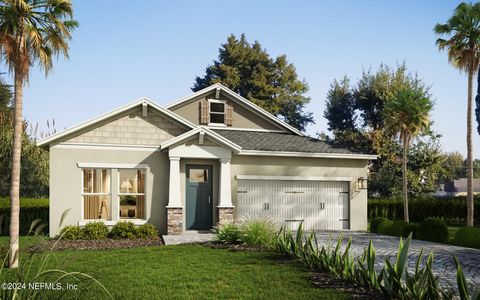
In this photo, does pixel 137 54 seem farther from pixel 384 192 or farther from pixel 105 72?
pixel 384 192

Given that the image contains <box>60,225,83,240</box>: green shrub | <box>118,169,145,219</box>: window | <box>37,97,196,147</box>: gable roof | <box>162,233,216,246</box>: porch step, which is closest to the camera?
<box>162,233,216,246</box>: porch step

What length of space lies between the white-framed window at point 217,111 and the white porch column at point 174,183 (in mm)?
5746

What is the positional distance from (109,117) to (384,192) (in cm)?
2432

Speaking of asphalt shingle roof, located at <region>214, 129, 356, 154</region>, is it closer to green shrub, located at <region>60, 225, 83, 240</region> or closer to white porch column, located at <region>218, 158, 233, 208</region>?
white porch column, located at <region>218, 158, 233, 208</region>

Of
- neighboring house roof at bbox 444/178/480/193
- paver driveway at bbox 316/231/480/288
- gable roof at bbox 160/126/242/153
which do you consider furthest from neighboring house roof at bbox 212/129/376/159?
neighboring house roof at bbox 444/178/480/193

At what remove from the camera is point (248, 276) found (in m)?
8.84

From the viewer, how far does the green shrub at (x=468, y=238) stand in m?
14.4

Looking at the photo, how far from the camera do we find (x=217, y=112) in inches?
Result: 866

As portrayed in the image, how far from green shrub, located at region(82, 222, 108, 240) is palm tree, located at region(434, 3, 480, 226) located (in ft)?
50.3

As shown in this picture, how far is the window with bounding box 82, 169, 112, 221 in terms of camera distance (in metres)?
16.5

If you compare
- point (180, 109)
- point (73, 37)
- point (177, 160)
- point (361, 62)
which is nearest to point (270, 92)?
point (361, 62)

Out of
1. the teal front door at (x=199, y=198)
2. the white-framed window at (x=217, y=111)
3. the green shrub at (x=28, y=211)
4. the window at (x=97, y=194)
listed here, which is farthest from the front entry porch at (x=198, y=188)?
the green shrub at (x=28, y=211)

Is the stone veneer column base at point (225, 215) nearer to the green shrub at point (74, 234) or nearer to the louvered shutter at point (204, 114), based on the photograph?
the green shrub at point (74, 234)

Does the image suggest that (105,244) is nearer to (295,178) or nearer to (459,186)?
(295,178)
